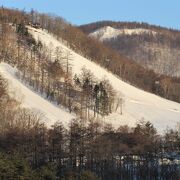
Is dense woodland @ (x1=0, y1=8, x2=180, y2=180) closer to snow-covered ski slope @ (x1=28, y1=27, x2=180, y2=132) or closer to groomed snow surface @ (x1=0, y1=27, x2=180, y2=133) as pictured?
groomed snow surface @ (x1=0, y1=27, x2=180, y2=133)

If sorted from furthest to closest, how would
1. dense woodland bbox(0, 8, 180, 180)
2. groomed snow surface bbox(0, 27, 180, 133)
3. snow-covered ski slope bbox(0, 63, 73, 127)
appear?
groomed snow surface bbox(0, 27, 180, 133), snow-covered ski slope bbox(0, 63, 73, 127), dense woodland bbox(0, 8, 180, 180)

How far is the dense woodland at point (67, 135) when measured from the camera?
290 ft

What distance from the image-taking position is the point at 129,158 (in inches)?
3868

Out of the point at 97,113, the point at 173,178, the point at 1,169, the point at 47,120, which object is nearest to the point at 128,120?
the point at 97,113

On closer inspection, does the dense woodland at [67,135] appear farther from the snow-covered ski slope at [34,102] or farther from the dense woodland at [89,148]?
the snow-covered ski slope at [34,102]

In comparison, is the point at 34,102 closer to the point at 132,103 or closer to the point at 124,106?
the point at 124,106

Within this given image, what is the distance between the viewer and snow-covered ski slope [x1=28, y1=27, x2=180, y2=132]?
152650 mm

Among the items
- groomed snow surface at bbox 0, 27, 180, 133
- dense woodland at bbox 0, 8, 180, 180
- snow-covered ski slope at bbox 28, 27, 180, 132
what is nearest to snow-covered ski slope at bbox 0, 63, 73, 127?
groomed snow surface at bbox 0, 27, 180, 133

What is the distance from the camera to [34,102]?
141 metres

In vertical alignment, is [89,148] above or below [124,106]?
below

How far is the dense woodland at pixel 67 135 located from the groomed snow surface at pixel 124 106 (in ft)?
11.1

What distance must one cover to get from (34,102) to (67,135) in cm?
3199

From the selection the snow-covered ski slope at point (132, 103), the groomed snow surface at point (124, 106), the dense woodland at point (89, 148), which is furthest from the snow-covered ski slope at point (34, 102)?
the snow-covered ski slope at point (132, 103)

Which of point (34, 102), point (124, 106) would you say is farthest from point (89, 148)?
point (124, 106)
